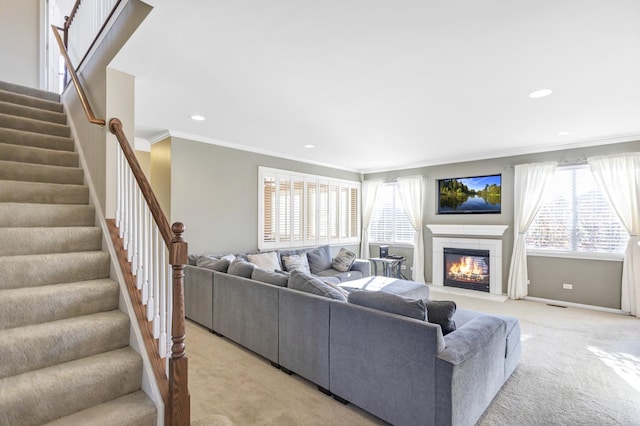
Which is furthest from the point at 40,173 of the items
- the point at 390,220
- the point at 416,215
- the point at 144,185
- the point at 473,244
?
the point at 473,244

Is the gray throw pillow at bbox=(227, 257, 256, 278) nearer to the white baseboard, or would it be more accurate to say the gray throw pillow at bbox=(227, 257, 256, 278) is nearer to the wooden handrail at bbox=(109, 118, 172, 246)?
the wooden handrail at bbox=(109, 118, 172, 246)

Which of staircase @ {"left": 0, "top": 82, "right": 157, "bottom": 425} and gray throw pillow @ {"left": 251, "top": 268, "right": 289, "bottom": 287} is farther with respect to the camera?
gray throw pillow @ {"left": 251, "top": 268, "right": 289, "bottom": 287}

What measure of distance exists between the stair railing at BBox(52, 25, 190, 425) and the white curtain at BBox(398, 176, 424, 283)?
5.67 metres

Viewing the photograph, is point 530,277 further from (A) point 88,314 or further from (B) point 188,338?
(A) point 88,314

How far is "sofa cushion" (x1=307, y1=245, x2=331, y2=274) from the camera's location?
577 centimetres

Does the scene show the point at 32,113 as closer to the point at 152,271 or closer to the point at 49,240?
the point at 49,240

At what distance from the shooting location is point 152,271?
1.92 meters

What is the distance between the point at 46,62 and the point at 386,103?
5.27 metres

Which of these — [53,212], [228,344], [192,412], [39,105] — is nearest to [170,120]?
[39,105]

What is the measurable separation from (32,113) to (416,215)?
251 inches

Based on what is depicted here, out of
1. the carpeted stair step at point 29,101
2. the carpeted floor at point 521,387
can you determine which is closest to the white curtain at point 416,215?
the carpeted floor at point 521,387

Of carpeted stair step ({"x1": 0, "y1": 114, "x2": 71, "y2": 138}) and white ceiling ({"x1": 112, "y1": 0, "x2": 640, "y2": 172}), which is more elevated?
white ceiling ({"x1": 112, "y1": 0, "x2": 640, "y2": 172})

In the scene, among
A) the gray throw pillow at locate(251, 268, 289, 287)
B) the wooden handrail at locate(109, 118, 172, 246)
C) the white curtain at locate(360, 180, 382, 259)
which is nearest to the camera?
the wooden handrail at locate(109, 118, 172, 246)

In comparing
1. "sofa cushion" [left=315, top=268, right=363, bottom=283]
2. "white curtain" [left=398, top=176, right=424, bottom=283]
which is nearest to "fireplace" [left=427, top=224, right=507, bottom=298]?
"white curtain" [left=398, top=176, right=424, bottom=283]
